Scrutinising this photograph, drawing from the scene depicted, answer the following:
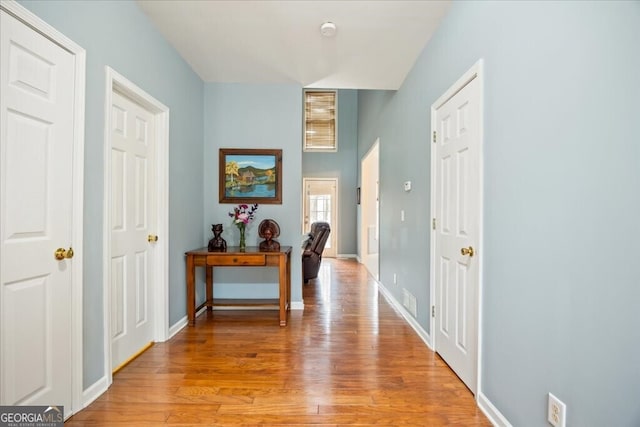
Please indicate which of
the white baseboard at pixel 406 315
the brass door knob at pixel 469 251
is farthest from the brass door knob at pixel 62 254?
the white baseboard at pixel 406 315

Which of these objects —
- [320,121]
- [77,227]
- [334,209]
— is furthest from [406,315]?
[320,121]

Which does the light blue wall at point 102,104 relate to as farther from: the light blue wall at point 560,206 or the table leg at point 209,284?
the light blue wall at point 560,206

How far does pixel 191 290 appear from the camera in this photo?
3172 millimetres

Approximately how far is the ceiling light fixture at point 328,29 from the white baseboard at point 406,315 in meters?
2.62

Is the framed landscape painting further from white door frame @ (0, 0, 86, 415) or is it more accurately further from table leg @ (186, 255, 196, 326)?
white door frame @ (0, 0, 86, 415)

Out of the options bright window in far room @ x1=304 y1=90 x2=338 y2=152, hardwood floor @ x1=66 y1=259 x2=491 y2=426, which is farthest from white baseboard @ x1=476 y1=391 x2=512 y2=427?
bright window in far room @ x1=304 y1=90 x2=338 y2=152

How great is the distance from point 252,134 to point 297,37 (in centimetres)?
126

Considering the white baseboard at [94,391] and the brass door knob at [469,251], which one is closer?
the white baseboard at [94,391]

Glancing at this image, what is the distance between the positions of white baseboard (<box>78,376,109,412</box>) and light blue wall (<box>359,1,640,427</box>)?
7.41 feet

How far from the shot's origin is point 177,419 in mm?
1708

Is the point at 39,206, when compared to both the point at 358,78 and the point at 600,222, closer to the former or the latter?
the point at 600,222

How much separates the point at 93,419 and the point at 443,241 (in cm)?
243

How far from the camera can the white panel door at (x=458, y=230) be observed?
1911 mm

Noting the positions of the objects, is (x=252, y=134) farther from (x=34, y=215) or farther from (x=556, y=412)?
(x=556, y=412)
